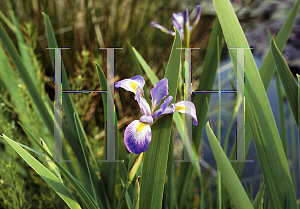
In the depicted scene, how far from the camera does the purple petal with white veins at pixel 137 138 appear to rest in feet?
0.71

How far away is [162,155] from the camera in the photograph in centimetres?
26

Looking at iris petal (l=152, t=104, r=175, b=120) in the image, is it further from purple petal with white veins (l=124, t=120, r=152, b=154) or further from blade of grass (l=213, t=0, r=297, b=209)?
blade of grass (l=213, t=0, r=297, b=209)

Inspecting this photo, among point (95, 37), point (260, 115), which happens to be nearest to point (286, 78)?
point (260, 115)

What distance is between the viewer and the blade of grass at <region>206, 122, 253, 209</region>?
0.94ft

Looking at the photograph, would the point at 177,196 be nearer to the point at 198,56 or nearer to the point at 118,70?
the point at 118,70

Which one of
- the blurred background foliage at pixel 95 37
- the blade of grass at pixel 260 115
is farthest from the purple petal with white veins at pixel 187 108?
the blurred background foliage at pixel 95 37

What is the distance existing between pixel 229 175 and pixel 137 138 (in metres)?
0.15

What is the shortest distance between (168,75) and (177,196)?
374mm

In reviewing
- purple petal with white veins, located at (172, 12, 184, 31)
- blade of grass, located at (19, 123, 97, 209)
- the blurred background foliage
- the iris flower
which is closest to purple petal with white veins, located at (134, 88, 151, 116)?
the iris flower

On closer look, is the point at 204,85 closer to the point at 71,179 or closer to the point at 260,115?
the point at 260,115

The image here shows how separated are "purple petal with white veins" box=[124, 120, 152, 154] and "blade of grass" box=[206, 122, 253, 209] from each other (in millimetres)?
95

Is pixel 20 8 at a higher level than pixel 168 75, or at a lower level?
higher

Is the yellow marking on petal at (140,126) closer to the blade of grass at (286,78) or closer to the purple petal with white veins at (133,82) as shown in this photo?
the purple petal with white veins at (133,82)

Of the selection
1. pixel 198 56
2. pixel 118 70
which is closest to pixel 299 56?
pixel 198 56
